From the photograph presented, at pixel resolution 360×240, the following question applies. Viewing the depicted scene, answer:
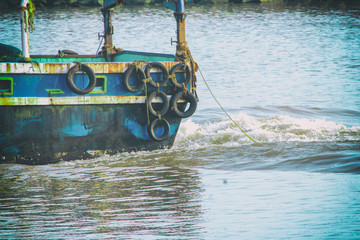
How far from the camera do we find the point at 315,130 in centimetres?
1330

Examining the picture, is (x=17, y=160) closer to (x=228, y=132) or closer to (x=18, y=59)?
(x=18, y=59)

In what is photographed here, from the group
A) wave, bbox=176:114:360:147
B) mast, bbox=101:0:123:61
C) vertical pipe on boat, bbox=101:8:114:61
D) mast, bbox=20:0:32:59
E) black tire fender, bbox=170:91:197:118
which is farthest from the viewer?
wave, bbox=176:114:360:147

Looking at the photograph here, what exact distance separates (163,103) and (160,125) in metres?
0.51

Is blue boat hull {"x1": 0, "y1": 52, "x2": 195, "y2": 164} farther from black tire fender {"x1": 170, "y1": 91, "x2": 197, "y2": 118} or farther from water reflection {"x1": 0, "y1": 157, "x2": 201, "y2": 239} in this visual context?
water reflection {"x1": 0, "y1": 157, "x2": 201, "y2": 239}

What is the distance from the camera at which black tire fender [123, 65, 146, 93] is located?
406 inches

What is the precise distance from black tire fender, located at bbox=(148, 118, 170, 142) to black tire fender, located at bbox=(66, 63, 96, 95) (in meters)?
1.48

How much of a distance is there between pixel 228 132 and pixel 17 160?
530cm

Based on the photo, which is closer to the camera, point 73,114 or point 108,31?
point 73,114

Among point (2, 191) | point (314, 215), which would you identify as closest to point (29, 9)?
point (2, 191)

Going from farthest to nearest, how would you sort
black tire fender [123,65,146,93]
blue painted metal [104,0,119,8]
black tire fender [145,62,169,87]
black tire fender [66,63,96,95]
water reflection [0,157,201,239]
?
1. blue painted metal [104,0,119,8]
2. black tire fender [145,62,169,87]
3. black tire fender [123,65,146,93]
4. black tire fender [66,63,96,95]
5. water reflection [0,157,201,239]

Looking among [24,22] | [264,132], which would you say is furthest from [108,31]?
[264,132]

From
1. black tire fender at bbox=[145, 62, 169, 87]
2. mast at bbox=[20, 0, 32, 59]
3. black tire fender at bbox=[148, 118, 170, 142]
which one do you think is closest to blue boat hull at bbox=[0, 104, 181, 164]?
black tire fender at bbox=[148, 118, 170, 142]

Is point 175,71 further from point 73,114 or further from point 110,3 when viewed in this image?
point 110,3

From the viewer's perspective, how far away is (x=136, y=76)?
412 inches
